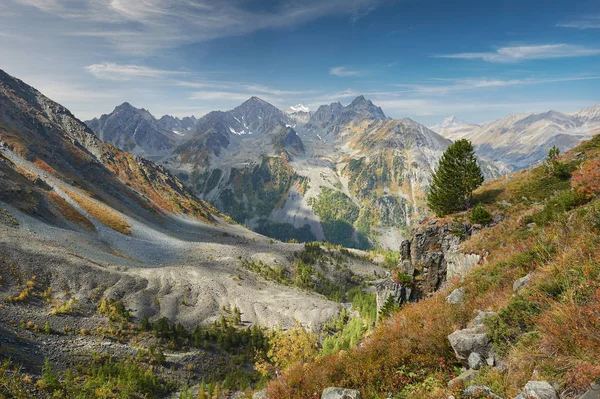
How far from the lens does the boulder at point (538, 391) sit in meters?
6.27

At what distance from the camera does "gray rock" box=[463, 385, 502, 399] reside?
7.37 metres

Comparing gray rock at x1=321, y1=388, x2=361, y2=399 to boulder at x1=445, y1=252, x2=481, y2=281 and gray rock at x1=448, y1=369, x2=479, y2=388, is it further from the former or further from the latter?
boulder at x1=445, y1=252, x2=481, y2=281

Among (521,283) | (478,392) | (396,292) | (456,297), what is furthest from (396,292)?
(478,392)

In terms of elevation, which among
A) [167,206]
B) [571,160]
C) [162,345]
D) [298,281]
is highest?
[571,160]

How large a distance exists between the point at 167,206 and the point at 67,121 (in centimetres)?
9570

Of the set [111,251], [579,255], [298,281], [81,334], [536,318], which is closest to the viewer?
[536,318]

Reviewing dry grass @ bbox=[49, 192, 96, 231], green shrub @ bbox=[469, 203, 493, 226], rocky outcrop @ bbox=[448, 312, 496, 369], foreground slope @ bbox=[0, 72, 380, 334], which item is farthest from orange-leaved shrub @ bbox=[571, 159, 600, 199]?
dry grass @ bbox=[49, 192, 96, 231]

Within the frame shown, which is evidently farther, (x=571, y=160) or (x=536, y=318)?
(x=571, y=160)

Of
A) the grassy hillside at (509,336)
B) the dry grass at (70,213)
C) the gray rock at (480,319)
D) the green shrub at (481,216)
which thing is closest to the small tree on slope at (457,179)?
the green shrub at (481,216)

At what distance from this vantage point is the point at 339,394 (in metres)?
10.1

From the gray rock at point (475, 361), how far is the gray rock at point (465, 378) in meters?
A: 0.14

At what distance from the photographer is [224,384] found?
52.0 m

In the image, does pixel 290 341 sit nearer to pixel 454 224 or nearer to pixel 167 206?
pixel 454 224

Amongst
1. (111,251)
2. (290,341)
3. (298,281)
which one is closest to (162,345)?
(290,341)
